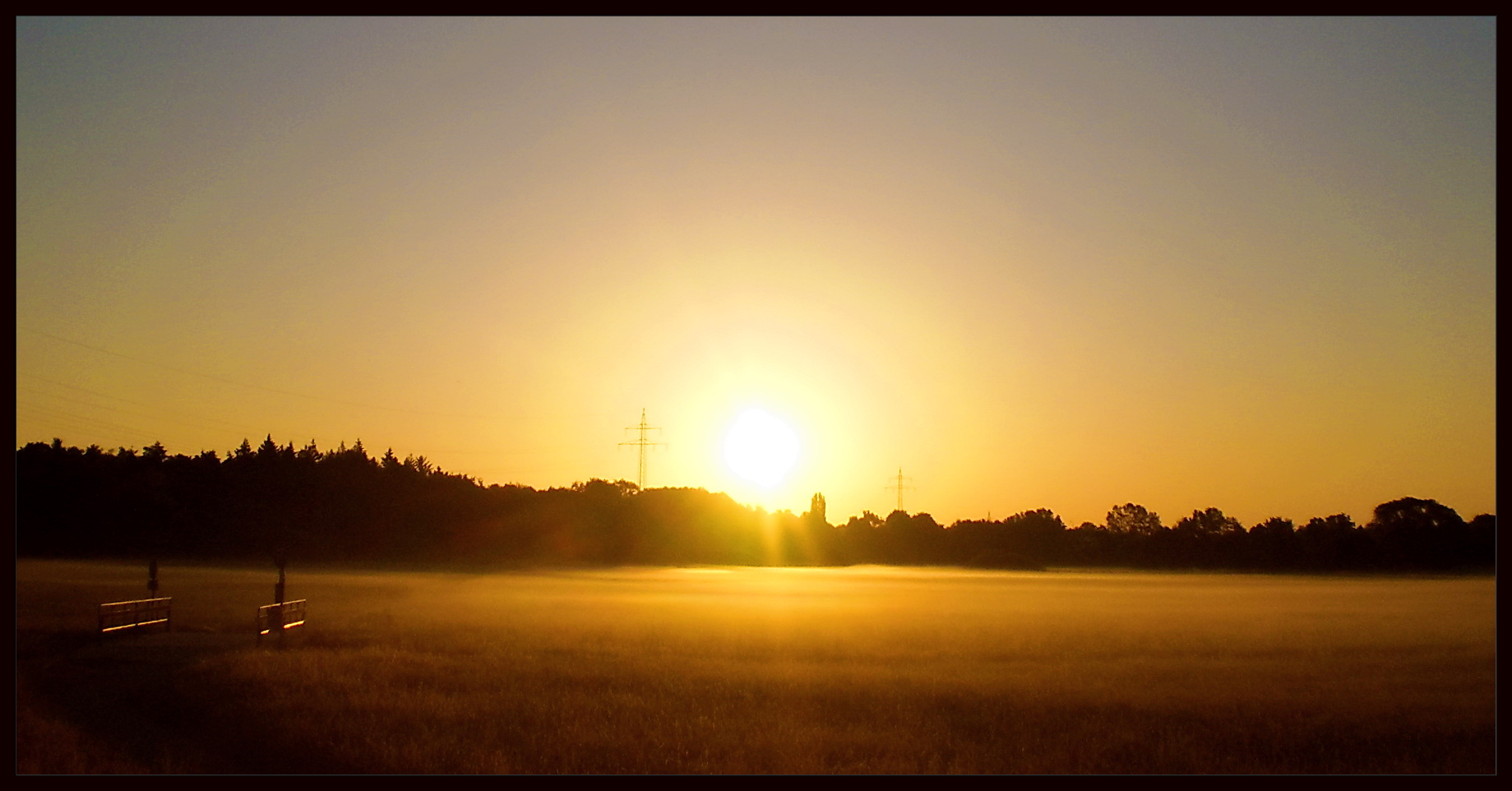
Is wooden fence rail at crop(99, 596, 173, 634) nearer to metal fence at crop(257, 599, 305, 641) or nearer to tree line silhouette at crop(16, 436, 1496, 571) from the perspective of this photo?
metal fence at crop(257, 599, 305, 641)

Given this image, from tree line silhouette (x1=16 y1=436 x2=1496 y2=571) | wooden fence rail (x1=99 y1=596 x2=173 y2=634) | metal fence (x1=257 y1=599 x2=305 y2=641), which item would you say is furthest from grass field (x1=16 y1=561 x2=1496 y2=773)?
tree line silhouette (x1=16 y1=436 x2=1496 y2=571)

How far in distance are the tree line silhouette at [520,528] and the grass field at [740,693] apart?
36905 millimetres

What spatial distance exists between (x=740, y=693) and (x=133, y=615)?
60.6 feet

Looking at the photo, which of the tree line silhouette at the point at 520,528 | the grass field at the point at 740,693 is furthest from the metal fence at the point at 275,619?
the tree line silhouette at the point at 520,528

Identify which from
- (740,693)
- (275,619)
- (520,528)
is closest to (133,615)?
(275,619)

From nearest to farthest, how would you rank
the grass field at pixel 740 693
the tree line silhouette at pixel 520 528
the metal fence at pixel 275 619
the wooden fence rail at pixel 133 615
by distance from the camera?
the grass field at pixel 740 693, the wooden fence rail at pixel 133 615, the metal fence at pixel 275 619, the tree line silhouette at pixel 520 528

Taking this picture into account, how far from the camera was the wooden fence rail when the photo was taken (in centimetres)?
2605

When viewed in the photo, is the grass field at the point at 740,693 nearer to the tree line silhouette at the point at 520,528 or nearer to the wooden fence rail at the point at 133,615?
the wooden fence rail at the point at 133,615

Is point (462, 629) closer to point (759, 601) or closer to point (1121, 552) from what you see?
point (759, 601)

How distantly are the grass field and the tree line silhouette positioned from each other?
36.9 m

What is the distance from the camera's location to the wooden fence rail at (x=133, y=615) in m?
26.0

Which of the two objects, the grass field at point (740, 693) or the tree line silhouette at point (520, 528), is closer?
the grass field at point (740, 693)

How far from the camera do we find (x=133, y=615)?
27.9 meters

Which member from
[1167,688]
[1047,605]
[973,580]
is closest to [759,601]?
[1047,605]
